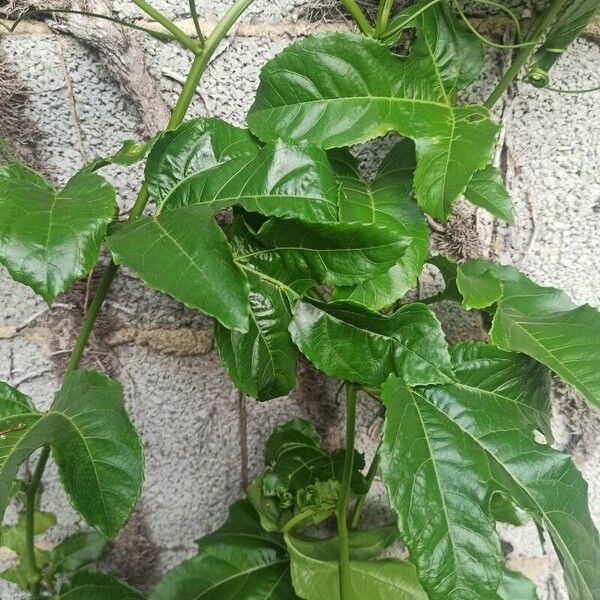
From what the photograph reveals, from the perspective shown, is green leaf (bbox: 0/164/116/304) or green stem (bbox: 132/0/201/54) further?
green stem (bbox: 132/0/201/54)

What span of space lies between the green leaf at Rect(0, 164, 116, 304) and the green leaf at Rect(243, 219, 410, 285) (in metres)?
0.14

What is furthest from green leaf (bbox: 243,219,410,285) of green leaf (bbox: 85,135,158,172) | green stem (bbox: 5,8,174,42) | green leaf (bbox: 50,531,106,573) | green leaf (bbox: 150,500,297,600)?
green leaf (bbox: 50,531,106,573)

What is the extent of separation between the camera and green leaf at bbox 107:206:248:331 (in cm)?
37

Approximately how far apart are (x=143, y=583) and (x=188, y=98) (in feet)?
2.41

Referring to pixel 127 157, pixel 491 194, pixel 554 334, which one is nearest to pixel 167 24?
pixel 127 157

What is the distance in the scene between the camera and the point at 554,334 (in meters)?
0.57

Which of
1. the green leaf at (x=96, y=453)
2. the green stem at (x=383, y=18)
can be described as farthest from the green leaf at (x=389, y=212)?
the green leaf at (x=96, y=453)

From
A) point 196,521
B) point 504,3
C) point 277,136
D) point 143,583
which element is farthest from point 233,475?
point 504,3

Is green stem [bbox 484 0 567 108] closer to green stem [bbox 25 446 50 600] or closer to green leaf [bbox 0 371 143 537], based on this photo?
green leaf [bbox 0 371 143 537]

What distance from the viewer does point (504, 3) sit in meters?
0.70

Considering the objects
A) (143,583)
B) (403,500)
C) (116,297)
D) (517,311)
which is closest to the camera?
(403,500)

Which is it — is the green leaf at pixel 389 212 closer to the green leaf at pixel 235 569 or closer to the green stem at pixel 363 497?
the green stem at pixel 363 497

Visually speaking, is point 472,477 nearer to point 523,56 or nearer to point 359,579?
point 359,579

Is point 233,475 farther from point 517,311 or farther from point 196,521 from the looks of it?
point 517,311
